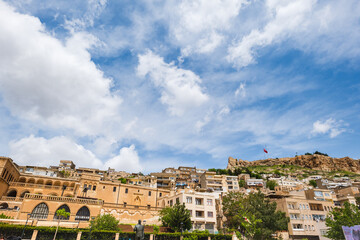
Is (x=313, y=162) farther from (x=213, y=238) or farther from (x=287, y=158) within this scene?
(x=213, y=238)

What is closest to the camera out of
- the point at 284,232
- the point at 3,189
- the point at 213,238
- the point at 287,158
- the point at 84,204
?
the point at 213,238

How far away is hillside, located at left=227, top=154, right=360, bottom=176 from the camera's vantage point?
518 feet

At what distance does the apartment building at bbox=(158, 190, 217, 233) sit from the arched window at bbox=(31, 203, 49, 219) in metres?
22.0

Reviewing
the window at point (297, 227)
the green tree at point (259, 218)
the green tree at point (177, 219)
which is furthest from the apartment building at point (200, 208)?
the window at point (297, 227)

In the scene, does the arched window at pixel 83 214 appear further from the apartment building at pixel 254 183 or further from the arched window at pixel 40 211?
the apartment building at pixel 254 183

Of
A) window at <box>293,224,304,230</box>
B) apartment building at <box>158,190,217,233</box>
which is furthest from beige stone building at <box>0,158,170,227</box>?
window at <box>293,224,304,230</box>

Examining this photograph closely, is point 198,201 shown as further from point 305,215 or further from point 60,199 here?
point 60,199

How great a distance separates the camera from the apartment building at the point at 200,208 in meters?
42.8

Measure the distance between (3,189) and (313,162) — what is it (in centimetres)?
18886

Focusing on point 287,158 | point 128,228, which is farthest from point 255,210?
point 287,158

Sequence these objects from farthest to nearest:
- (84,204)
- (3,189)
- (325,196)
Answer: (325,196) → (3,189) → (84,204)

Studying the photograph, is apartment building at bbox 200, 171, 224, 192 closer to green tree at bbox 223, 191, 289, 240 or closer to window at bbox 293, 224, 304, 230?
green tree at bbox 223, 191, 289, 240

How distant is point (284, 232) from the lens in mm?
44062

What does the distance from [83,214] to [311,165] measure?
17763 centimetres
